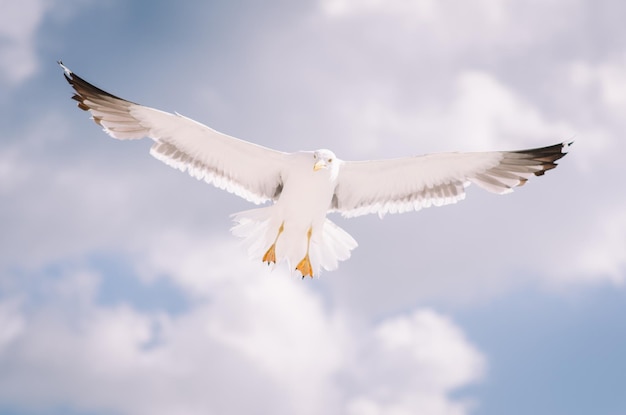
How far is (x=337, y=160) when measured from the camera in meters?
13.1

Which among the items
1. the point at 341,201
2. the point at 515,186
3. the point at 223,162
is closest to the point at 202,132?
the point at 223,162

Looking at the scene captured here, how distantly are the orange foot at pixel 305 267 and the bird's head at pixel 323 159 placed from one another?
168 centimetres

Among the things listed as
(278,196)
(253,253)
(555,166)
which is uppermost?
(555,166)

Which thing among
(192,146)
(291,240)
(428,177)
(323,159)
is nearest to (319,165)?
(323,159)

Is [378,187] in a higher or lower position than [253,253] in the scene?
higher

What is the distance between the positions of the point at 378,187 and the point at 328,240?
4.14 feet

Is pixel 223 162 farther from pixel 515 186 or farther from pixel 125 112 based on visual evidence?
pixel 515 186

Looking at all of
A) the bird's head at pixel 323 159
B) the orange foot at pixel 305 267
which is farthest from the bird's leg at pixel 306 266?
the bird's head at pixel 323 159

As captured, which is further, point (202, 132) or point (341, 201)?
point (341, 201)

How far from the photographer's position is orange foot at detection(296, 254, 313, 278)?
44.8 ft

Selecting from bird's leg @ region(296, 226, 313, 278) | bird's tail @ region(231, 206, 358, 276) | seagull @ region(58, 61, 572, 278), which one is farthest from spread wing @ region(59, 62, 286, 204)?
bird's leg @ region(296, 226, 313, 278)

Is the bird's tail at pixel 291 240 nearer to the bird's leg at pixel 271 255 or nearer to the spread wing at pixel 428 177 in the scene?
the bird's leg at pixel 271 255

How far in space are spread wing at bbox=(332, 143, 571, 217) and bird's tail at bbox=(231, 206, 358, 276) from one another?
71cm

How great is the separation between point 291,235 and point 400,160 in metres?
2.12
